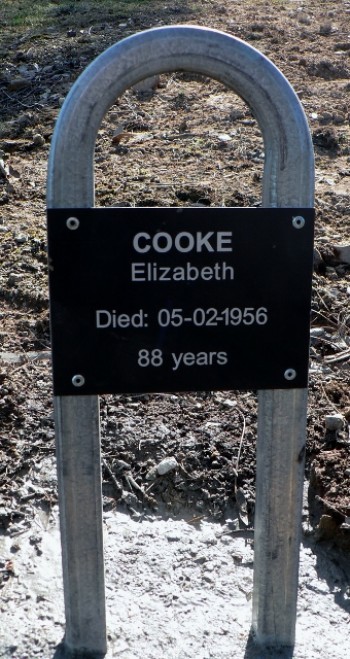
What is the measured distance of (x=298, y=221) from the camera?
5.93ft

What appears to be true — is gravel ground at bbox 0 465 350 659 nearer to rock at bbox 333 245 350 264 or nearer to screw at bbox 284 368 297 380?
screw at bbox 284 368 297 380

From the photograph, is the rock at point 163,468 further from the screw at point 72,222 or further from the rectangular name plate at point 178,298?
the screw at point 72,222

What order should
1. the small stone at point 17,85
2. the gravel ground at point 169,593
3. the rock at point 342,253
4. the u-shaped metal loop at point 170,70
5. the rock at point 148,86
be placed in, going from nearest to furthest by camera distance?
1. the u-shaped metal loop at point 170,70
2. the gravel ground at point 169,593
3. the rock at point 342,253
4. the rock at point 148,86
5. the small stone at point 17,85

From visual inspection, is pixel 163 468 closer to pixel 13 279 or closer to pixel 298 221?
pixel 298 221

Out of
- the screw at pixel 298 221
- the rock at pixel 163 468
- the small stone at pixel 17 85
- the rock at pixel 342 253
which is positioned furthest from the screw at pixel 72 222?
the small stone at pixel 17 85

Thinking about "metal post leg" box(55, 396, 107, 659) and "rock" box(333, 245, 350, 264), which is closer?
"metal post leg" box(55, 396, 107, 659)

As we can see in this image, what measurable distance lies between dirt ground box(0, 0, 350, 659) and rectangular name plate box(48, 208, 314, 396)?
2.74 ft

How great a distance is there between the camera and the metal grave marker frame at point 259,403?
5.68 ft

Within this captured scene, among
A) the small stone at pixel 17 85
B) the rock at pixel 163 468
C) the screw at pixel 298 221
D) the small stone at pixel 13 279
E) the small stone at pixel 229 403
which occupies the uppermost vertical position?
the small stone at pixel 17 85

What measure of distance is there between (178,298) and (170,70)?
502 mm

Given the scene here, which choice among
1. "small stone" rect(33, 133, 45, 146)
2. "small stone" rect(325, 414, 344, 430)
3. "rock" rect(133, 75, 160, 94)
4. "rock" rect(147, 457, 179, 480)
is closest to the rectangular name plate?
"rock" rect(147, 457, 179, 480)

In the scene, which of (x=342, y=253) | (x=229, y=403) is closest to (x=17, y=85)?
(x=342, y=253)

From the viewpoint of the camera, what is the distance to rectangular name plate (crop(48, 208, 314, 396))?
1.79 metres

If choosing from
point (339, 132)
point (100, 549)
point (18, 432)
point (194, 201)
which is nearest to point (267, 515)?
→ point (100, 549)
